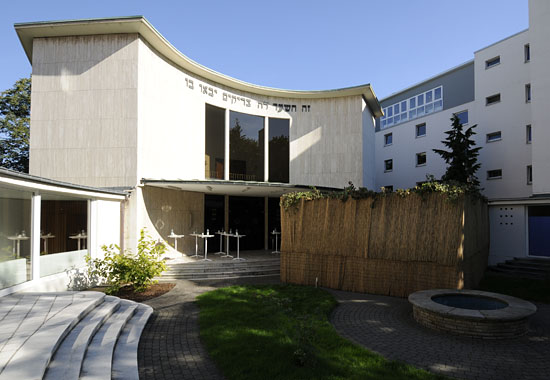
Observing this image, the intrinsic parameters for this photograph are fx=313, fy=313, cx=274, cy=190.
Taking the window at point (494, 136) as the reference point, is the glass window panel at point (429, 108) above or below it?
above

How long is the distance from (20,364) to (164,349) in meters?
2.02

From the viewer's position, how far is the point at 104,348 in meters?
4.89

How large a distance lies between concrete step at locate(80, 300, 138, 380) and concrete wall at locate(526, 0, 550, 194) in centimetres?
1747

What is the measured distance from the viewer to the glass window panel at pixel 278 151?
17625mm

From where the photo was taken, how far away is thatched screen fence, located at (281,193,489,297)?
818 centimetres

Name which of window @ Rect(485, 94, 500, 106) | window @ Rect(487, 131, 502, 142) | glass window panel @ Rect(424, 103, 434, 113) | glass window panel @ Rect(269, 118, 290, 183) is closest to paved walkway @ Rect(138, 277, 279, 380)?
glass window panel @ Rect(269, 118, 290, 183)

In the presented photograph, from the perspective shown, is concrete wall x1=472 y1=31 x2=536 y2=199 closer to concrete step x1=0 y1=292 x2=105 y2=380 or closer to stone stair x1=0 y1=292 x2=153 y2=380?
stone stair x1=0 y1=292 x2=153 y2=380

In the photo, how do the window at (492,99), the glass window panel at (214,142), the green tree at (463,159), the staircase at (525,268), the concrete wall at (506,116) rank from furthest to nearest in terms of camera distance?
1. the window at (492,99)
2. the green tree at (463,159)
3. the concrete wall at (506,116)
4. the glass window panel at (214,142)
5. the staircase at (525,268)

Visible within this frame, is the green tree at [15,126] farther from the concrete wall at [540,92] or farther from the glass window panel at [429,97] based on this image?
the concrete wall at [540,92]

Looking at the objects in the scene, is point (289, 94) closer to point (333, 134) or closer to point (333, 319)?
point (333, 134)

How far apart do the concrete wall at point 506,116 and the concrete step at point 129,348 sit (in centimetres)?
2063

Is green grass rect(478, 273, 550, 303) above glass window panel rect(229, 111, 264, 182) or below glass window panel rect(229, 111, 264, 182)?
below

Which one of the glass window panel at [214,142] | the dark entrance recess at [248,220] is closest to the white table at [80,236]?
the glass window panel at [214,142]

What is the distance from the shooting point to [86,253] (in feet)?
32.2
